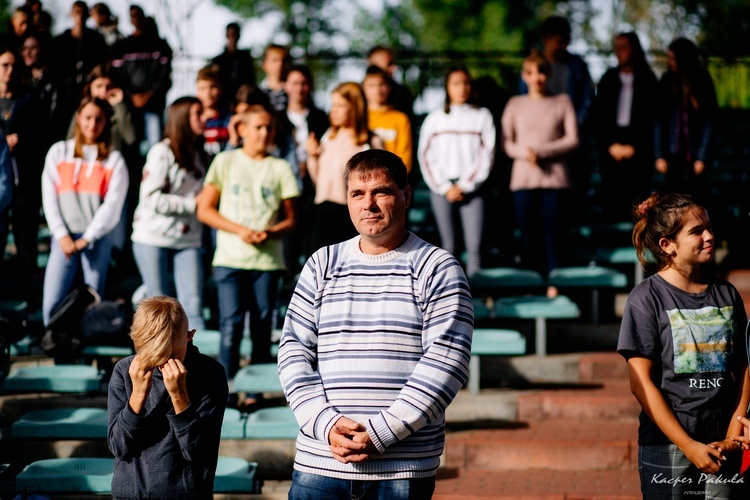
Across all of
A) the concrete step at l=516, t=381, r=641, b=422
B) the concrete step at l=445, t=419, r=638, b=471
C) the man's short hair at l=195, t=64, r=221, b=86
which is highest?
the man's short hair at l=195, t=64, r=221, b=86

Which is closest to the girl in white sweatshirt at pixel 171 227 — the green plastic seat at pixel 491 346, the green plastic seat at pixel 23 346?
the green plastic seat at pixel 23 346

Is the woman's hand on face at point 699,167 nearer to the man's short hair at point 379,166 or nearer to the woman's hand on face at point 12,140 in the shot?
the woman's hand on face at point 12,140

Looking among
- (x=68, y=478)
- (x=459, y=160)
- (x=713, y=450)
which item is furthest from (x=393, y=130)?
(x=713, y=450)

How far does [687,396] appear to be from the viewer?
3.76 meters

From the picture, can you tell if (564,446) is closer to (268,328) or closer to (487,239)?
(268,328)

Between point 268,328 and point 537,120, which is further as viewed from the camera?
point 537,120

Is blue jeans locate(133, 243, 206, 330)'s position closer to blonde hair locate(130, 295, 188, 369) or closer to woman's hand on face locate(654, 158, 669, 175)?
blonde hair locate(130, 295, 188, 369)

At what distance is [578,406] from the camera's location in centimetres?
648

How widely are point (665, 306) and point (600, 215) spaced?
5939mm

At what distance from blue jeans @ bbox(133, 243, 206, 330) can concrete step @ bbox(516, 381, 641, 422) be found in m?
2.11

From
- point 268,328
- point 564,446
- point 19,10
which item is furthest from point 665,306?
Answer: point 19,10

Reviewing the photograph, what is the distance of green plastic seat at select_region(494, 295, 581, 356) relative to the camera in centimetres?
703

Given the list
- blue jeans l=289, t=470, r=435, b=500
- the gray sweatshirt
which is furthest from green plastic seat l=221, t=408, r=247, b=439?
blue jeans l=289, t=470, r=435, b=500

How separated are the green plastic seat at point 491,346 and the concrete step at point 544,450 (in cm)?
49
